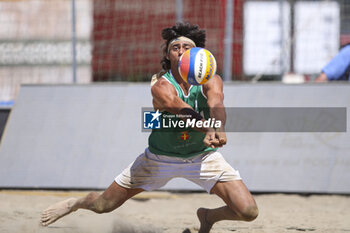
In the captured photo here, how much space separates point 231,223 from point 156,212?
2.96ft

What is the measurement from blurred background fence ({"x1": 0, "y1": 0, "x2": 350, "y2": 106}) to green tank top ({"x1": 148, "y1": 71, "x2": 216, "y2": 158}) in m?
5.25

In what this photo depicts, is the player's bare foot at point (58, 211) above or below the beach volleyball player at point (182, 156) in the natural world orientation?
below

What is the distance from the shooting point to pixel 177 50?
4.31 meters

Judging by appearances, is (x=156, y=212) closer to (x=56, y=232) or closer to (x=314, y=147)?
(x=56, y=232)


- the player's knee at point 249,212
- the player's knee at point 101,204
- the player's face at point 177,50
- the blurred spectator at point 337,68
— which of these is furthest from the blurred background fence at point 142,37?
the player's knee at point 249,212

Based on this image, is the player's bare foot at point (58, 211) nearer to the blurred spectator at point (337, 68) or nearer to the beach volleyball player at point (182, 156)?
the beach volleyball player at point (182, 156)

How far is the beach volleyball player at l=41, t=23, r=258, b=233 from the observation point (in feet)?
13.5

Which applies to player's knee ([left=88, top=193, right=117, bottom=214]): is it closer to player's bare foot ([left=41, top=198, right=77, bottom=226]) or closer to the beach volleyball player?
the beach volleyball player

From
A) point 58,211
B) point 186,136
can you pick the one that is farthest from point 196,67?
point 58,211

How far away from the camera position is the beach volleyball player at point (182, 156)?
13.5ft

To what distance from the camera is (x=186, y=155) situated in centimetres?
429

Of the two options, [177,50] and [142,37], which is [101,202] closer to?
[177,50]

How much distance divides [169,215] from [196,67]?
2457 mm

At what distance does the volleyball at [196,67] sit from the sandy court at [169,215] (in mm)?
1772
